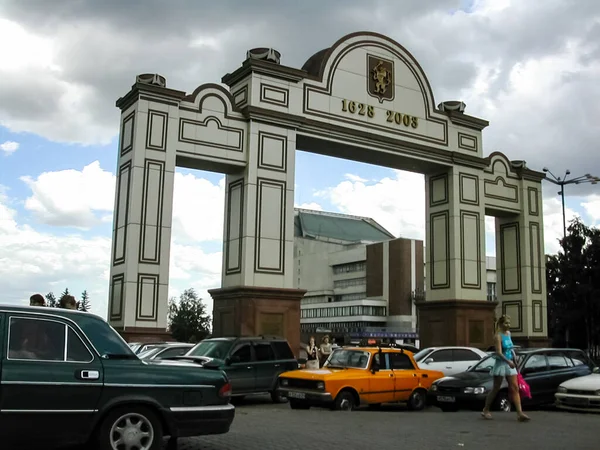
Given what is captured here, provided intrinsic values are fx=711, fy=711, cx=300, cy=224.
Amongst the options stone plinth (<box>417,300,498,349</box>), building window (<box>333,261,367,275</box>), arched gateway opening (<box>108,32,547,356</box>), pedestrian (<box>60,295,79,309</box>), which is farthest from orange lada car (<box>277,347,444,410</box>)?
building window (<box>333,261,367,275</box>)

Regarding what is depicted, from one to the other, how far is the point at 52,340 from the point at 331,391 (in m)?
8.11

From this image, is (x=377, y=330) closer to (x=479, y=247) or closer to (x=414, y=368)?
(x=479, y=247)

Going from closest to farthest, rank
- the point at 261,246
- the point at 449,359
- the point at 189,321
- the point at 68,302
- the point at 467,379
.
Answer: the point at 68,302 < the point at 467,379 < the point at 449,359 < the point at 261,246 < the point at 189,321

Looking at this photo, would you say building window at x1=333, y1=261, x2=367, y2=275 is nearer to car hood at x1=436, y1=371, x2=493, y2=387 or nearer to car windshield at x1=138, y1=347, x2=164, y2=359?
car windshield at x1=138, y1=347, x2=164, y2=359

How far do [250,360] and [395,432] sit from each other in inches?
265

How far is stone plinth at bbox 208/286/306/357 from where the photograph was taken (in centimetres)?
2314

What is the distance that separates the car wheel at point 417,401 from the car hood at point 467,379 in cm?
64

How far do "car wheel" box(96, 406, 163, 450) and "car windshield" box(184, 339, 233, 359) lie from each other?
8918mm

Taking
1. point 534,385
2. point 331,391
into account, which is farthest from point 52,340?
point 534,385

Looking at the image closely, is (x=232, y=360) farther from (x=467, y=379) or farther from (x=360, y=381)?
(x=467, y=379)

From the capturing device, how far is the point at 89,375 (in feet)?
24.9

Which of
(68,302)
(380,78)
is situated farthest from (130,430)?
(380,78)

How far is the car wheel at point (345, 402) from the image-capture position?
14.8 metres

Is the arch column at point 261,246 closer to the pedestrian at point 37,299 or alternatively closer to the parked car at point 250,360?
the parked car at point 250,360
